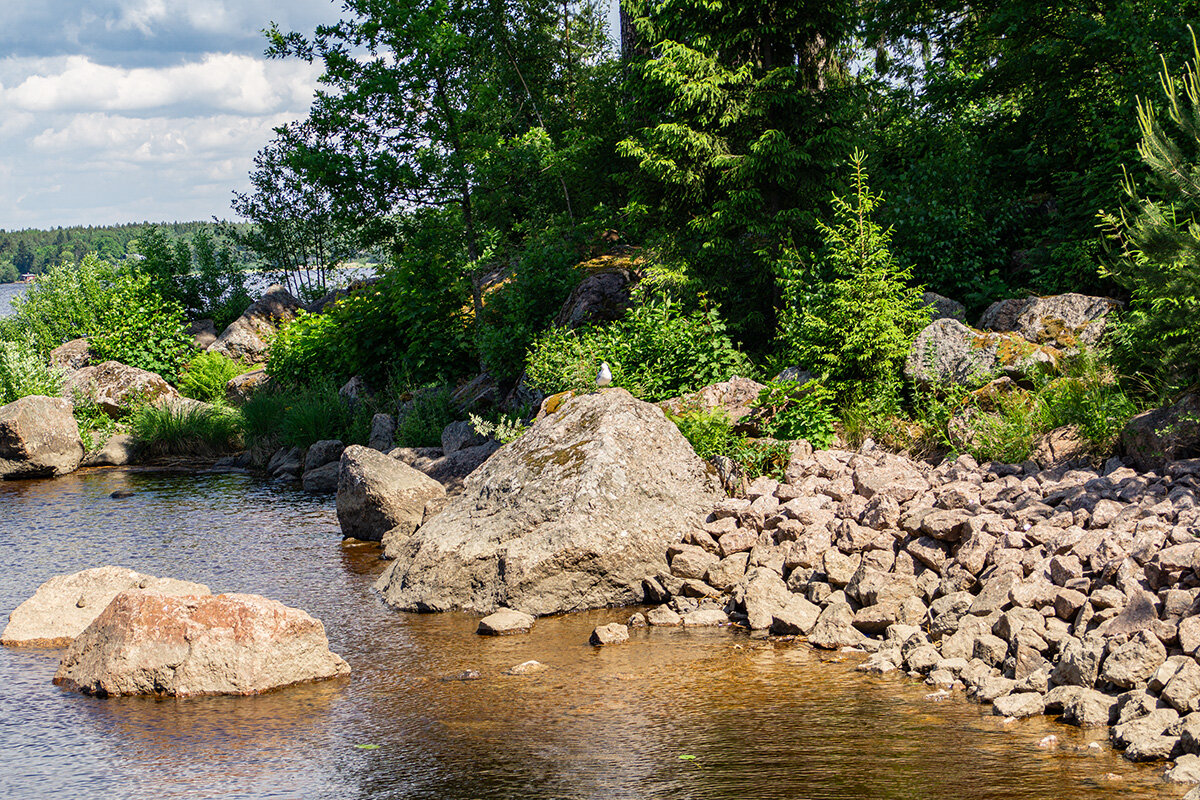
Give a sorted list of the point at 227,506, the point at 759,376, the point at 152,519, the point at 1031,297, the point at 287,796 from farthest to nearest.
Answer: the point at 227,506 < the point at 152,519 < the point at 759,376 < the point at 1031,297 < the point at 287,796

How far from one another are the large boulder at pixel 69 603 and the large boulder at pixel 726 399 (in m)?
5.45

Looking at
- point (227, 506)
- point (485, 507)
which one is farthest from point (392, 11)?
point (485, 507)

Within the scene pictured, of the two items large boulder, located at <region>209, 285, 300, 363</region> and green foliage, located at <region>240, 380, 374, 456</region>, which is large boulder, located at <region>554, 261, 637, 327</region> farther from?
large boulder, located at <region>209, 285, 300, 363</region>

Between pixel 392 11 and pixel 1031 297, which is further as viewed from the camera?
pixel 392 11

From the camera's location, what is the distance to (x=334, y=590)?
954 cm

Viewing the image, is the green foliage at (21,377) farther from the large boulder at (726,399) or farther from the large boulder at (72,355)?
the large boulder at (726,399)

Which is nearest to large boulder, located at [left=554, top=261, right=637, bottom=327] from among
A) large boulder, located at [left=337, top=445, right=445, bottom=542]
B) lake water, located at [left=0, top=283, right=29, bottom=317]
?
large boulder, located at [left=337, top=445, right=445, bottom=542]

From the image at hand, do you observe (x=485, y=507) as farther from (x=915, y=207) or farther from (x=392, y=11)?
(x=392, y=11)

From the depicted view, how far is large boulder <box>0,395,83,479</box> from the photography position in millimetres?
17312

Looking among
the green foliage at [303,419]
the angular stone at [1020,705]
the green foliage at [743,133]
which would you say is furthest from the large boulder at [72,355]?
the angular stone at [1020,705]

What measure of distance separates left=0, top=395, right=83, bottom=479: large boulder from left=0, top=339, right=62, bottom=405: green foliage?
2316 millimetres

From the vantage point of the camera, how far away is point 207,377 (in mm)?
21781

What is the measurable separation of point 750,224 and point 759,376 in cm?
208

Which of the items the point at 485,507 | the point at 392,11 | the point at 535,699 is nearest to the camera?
the point at 535,699
